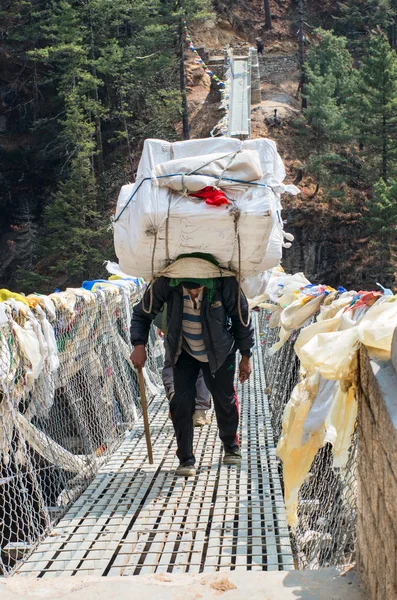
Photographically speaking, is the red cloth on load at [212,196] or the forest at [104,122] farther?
the forest at [104,122]

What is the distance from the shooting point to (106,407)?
4902 millimetres

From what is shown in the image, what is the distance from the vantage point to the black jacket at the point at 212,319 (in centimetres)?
365

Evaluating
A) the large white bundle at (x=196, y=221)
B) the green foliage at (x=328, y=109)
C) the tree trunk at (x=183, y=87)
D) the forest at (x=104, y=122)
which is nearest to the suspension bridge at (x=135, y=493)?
the large white bundle at (x=196, y=221)

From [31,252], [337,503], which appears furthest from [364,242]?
[337,503]

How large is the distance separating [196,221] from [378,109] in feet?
79.9

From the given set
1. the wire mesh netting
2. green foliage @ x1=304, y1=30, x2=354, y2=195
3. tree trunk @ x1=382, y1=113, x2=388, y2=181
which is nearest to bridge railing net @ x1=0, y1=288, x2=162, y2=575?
the wire mesh netting

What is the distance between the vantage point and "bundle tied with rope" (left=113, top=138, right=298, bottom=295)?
11.0 ft

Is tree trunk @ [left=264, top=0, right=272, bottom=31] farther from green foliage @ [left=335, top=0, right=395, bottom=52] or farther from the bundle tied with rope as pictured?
the bundle tied with rope

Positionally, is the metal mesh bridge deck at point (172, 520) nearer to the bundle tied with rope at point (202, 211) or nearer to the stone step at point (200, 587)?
the stone step at point (200, 587)

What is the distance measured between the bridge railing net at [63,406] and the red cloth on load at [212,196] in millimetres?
1105

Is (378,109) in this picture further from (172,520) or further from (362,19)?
(172,520)

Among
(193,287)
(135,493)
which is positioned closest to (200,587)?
(135,493)

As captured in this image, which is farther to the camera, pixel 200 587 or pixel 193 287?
pixel 193 287

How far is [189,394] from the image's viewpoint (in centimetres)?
381
